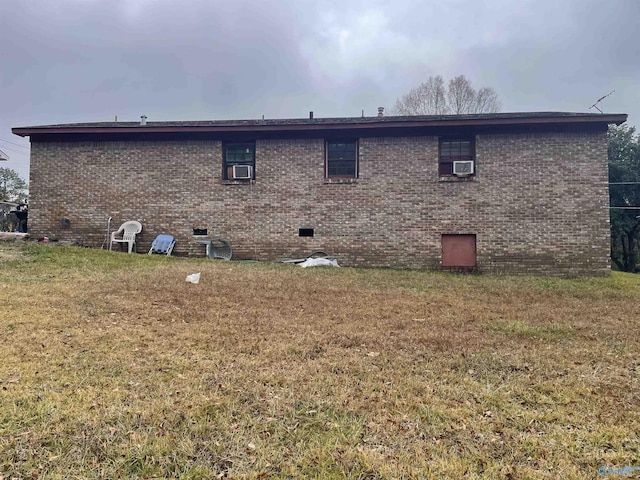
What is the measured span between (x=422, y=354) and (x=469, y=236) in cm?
825

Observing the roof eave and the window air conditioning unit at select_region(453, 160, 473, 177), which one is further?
the window air conditioning unit at select_region(453, 160, 473, 177)

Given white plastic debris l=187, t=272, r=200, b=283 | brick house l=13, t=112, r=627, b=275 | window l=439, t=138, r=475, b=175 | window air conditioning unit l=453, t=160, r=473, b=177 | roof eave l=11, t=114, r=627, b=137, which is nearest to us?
white plastic debris l=187, t=272, r=200, b=283

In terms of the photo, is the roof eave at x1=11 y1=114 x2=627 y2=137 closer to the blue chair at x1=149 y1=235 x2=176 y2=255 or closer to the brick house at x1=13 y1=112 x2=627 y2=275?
the brick house at x1=13 y1=112 x2=627 y2=275

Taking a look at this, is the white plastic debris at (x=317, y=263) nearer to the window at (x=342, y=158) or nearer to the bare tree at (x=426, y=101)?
the window at (x=342, y=158)

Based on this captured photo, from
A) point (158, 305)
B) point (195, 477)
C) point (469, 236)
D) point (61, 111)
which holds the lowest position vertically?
point (195, 477)

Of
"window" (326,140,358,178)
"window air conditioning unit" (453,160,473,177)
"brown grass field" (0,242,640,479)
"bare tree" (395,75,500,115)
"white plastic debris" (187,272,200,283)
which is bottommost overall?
"brown grass field" (0,242,640,479)

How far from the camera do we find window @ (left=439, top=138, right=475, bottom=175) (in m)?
11.5

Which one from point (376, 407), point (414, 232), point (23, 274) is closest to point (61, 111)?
point (23, 274)

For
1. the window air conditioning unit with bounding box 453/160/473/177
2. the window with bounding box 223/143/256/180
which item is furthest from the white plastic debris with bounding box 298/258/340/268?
the window air conditioning unit with bounding box 453/160/473/177

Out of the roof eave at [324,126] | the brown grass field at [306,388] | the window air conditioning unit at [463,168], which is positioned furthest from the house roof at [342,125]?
the brown grass field at [306,388]

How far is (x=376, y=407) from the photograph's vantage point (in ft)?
9.00

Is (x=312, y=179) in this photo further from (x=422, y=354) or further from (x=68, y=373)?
(x=68, y=373)

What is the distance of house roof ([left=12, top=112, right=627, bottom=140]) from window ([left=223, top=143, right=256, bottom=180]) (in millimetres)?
491

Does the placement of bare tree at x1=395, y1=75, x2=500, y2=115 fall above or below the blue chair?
above
